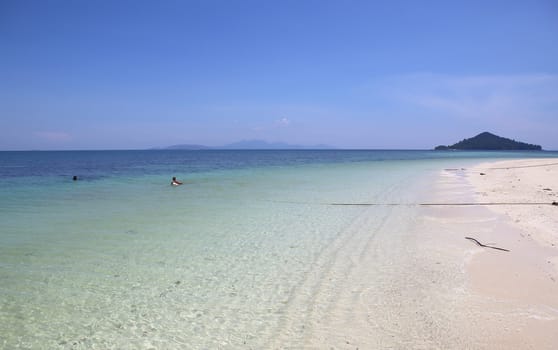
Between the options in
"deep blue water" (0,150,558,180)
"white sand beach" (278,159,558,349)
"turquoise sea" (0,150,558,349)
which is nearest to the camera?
"white sand beach" (278,159,558,349)

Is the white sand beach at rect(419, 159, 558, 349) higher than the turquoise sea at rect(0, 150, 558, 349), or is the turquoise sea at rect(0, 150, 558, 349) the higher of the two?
the white sand beach at rect(419, 159, 558, 349)

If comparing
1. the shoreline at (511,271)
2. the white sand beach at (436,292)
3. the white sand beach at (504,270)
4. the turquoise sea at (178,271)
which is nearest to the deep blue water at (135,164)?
the turquoise sea at (178,271)

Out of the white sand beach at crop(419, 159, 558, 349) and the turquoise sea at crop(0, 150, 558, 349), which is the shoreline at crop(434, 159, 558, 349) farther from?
the turquoise sea at crop(0, 150, 558, 349)

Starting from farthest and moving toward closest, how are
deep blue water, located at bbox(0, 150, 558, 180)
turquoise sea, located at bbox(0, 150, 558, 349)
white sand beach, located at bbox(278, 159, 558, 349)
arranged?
1. deep blue water, located at bbox(0, 150, 558, 180)
2. turquoise sea, located at bbox(0, 150, 558, 349)
3. white sand beach, located at bbox(278, 159, 558, 349)

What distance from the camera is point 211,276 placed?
603 centimetres

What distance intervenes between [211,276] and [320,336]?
103 inches

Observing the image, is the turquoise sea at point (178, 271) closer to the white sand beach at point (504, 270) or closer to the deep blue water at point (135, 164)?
the white sand beach at point (504, 270)

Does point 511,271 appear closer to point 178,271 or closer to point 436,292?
point 436,292

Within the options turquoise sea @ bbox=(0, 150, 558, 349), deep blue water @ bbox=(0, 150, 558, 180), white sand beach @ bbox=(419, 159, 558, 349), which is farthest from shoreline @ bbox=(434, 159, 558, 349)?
deep blue water @ bbox=(0, 150, 558, 180)

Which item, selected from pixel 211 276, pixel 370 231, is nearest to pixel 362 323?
pixel 211 276

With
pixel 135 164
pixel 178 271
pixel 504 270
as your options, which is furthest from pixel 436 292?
pixel 135 164

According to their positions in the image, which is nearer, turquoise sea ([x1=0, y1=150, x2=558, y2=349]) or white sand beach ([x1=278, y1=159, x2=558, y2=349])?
white sand beach ([x1=278, y1=159, x2=558, y2=349])

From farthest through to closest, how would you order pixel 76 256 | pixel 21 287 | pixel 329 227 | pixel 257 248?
1. pixel 329 227
2. pixel 257 248
3. pixel 76 256
4. pixel 21 287

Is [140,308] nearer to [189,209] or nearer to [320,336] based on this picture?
[320,336]
